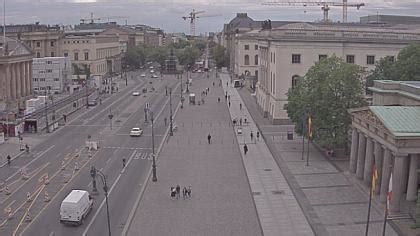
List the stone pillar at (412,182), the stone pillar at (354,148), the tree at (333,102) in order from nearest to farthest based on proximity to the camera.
→ the stone pillar at (412,182) → the stone pillar at (354,148) → the tree at (333,102)

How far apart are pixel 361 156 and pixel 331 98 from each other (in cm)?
1127

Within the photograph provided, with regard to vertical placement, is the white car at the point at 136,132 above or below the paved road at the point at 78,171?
above

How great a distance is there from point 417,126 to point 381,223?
7.76 meters

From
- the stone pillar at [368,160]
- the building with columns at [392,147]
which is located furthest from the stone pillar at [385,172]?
the stone pillar at [368,160]

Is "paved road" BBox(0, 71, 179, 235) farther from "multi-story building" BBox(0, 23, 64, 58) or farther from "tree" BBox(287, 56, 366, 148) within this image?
"multi-story building" BBox(0, 23, 64, 58)

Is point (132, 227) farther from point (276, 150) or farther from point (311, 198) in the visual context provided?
point (276, 150)

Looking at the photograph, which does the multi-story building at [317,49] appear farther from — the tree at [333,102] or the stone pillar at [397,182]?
the stone pillar at [397,182]

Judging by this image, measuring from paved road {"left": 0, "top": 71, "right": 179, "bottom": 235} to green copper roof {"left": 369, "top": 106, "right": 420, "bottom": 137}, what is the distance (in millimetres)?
20698

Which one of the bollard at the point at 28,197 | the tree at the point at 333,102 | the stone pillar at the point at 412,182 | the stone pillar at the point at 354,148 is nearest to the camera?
the stone pillar at the point at 412,182

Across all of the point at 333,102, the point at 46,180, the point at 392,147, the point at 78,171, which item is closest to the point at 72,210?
the point at 46,180

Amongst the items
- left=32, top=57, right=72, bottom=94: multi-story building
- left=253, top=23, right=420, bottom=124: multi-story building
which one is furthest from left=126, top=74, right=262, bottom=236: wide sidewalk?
left=32, top=57, right=72, bottom=94: multi-story building

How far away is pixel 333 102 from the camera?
2391 inches

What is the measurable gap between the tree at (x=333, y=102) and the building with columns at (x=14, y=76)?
5747 centimetres

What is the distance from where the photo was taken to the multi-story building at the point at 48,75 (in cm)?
13050
